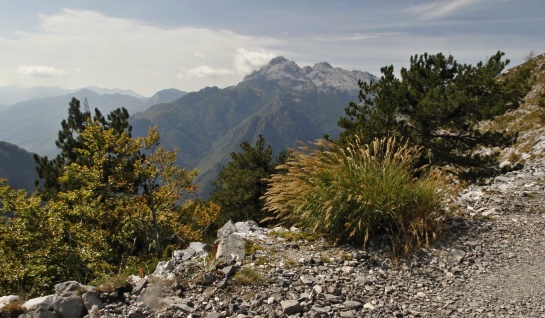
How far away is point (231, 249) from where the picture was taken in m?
6.94

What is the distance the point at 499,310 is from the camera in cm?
509

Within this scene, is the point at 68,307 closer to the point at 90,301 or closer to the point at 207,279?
the point at 90,301

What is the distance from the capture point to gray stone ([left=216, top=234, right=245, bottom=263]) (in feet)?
21.9

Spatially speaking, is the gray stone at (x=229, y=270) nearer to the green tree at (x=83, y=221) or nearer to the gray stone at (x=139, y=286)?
the gray stone at (x=139, y=286)

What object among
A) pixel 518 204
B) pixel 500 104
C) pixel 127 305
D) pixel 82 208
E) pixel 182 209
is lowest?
pixel 182 209

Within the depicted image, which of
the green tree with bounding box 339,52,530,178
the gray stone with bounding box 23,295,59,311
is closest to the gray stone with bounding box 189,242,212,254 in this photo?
the gray stone with bounding box 23,295,59,311

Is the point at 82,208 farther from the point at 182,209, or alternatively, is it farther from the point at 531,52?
the point at 531,52

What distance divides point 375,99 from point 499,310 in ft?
38.1

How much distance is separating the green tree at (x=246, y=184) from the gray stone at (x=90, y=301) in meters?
22.0

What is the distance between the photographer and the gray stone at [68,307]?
17.3 feet

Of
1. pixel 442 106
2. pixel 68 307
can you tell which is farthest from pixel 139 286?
pixel 442 106

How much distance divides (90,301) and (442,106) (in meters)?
13.0

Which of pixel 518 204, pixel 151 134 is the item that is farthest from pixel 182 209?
pixel 518 204

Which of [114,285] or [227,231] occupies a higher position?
[227,231]
